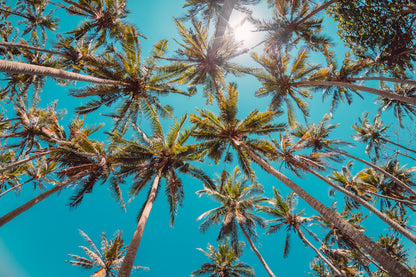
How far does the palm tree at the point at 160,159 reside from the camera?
10.2m

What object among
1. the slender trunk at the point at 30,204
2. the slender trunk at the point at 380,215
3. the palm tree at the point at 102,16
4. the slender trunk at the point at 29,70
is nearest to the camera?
the slender trunk at the point at 29,70

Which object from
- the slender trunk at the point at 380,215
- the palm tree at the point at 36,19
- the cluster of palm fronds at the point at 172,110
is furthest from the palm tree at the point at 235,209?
the palm tree at the point at 36,19

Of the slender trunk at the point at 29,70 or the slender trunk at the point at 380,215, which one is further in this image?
the slender trunk at the point at 380,215

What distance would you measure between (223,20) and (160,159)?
8.37 metres

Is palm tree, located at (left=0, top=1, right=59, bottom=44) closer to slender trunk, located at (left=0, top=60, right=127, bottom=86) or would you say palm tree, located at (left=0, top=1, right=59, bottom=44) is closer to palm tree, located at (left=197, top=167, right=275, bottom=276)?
slender trunk, located at (left=0, top=60, right=127, bottom=86)

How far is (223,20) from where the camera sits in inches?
374

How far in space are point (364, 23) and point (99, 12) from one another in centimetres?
1304

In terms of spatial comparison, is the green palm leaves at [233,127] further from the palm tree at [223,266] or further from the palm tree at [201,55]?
the palm tree at [223,266]

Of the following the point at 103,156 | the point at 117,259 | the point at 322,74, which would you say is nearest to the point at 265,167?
the point at 322,74

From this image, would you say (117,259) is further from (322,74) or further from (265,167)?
(322,74)

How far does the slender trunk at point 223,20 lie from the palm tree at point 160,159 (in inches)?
181

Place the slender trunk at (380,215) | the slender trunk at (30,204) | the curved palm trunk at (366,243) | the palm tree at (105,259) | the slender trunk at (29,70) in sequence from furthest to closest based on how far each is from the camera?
the palm tree at (105,259), the slender trunk at (380,215), the slender trunk at (30,204), the slender trunk at (29,70), the curved palm trunk at (366,243)

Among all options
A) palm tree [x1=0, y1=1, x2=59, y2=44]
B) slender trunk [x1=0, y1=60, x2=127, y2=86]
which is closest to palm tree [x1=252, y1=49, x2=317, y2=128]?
slender trunk [x1=0, y1=60, x2=127, y2=86]

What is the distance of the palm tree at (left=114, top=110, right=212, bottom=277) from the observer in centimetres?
1016
